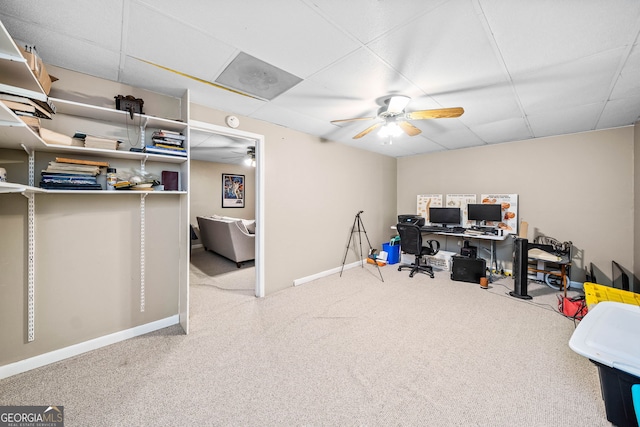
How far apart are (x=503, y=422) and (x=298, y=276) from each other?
2660 mm

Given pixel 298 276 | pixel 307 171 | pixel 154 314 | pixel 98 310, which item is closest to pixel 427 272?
pixel 298 276

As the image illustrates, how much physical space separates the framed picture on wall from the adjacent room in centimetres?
343

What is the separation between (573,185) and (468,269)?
1.96 metres

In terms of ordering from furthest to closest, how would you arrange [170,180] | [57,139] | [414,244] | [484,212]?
[484,212] < [414,244] < [170,180] < [57,139]

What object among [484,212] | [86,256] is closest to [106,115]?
[86,256]

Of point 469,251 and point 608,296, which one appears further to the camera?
point 469,251

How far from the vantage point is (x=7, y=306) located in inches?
67.1

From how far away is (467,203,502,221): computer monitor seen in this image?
4.03 meters

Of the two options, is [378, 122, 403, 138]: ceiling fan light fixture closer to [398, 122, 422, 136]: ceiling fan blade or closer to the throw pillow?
[398, 122, 422, 136]: ceiling fan blade

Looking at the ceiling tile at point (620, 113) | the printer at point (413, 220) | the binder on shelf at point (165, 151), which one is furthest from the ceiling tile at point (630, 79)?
the binder on shelf at point (165, 151)

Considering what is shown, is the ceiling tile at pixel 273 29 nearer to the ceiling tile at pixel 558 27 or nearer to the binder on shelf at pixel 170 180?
the ceiling tile at pixel 558 27

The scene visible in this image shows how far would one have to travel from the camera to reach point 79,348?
195 cm

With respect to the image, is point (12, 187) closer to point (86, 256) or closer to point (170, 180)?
point (86, 256)

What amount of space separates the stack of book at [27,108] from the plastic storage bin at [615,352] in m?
3.34
